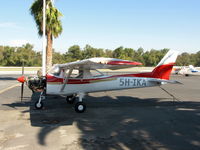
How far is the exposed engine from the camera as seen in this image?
882 cm

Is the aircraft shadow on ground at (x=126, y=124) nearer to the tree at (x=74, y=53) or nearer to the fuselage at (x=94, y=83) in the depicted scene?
the fuselage at (x=94, y=83)

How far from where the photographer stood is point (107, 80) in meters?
9.46

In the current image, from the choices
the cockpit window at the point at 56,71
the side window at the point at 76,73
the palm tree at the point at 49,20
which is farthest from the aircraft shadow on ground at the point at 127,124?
the palm tree at the point at 49,20

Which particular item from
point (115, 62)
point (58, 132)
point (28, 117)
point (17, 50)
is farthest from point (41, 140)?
point (17, 50)

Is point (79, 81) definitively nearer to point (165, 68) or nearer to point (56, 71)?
point (56, 71)

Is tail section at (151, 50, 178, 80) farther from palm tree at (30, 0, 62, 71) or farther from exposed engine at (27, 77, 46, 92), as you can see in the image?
palm tree at (30, 0, 62, 71)

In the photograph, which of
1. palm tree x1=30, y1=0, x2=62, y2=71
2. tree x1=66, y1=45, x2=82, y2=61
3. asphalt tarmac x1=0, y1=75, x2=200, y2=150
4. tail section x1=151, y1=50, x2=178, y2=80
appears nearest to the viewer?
asphalt tarmac x1=0, y1=75, x2=200, y2=150

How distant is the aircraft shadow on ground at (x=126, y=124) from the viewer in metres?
5.14

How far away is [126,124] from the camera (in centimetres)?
681

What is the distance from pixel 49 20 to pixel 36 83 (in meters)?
13.7

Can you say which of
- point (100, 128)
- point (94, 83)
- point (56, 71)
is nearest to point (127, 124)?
point (100, 128)

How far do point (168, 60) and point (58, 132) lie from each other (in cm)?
704

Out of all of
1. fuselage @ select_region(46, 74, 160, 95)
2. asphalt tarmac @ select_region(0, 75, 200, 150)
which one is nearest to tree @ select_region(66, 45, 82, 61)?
fuselage @ select_region(46, 74, 160, 95)

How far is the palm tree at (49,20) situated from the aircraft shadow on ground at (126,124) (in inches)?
470
